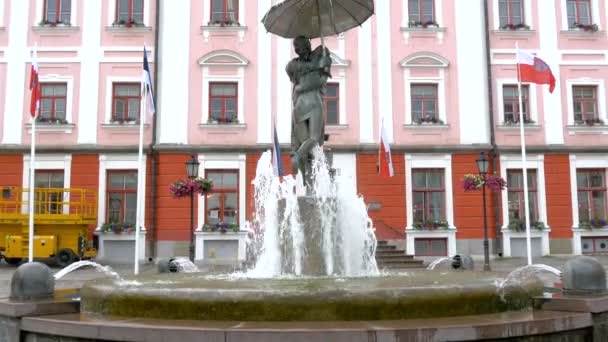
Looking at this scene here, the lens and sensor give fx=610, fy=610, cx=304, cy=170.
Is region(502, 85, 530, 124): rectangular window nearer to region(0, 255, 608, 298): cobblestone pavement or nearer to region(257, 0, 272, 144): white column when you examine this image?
region(0, 255, 608, 298): cobblestone pavement

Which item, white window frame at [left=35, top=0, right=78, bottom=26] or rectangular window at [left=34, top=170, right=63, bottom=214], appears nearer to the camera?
rectangular window at [left=34, top=170, right=63, bottom=214]

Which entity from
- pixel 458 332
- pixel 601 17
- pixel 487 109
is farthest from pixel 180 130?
pixel 458 332

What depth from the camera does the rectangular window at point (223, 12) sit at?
23.6m

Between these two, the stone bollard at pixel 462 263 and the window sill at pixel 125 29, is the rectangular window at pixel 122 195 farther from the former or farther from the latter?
the stone bollard at pixel 462 263

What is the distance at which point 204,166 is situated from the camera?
22.7 metres

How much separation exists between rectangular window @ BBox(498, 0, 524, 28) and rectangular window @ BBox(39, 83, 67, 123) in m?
17.3

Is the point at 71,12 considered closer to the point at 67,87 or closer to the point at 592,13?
the point at 67,87

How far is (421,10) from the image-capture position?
24250mm

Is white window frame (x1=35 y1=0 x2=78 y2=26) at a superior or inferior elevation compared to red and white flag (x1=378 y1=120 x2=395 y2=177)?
superior

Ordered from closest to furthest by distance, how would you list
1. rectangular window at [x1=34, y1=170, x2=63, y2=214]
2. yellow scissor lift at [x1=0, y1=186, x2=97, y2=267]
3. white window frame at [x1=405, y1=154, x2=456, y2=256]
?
yellow scissor lift at [x1=0, y1=186, x2=97, y2=267] → rectangular window at [x1=34, y1=170, x2=63, y2=214] → white window frame at [x1=405, y1=154, x2=456, y2=256]

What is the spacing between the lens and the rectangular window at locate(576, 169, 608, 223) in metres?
23.4

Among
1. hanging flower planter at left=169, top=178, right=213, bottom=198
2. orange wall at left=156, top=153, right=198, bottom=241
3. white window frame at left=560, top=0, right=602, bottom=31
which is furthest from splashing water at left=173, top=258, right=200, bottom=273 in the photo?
white window frame at left=560, top=0, right=602, bottom=31

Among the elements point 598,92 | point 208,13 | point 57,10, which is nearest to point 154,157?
point 208,13

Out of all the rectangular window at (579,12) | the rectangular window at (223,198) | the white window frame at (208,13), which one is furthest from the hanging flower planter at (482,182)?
the white window frame at (208,13)
